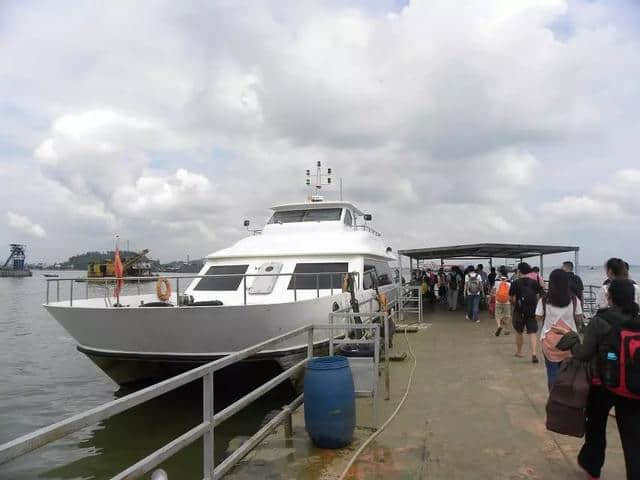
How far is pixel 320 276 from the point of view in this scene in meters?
11.2

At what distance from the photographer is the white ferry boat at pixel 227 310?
780 centimetres

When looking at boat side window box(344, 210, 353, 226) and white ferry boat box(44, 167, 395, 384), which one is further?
boat side window box(344, 210, 353, 226)

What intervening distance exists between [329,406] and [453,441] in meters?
1.30

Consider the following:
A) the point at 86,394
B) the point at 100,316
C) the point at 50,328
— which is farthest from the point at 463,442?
the point at 50,328

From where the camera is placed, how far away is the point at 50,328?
71.8ft

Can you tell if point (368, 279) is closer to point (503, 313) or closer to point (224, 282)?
point (503, 313)

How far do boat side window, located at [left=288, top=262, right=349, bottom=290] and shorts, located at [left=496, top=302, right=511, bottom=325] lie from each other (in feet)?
11.5

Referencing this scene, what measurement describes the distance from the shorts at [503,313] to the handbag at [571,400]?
809 centimetres

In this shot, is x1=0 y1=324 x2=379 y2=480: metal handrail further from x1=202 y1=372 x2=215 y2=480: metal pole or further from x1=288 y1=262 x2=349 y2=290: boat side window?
x1=288 y1=262 x2=349 y2=290: boat side window

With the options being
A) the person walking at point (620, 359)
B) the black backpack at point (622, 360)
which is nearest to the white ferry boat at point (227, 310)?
the person walking at point (620, 359)

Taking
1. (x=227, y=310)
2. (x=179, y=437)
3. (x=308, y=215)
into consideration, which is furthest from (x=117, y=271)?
(x=308, y=215)

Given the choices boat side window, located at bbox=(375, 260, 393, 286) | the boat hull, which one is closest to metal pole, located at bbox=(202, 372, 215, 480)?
the boat hull

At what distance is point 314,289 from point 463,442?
20.6 ft

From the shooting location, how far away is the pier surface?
13.8 feet
